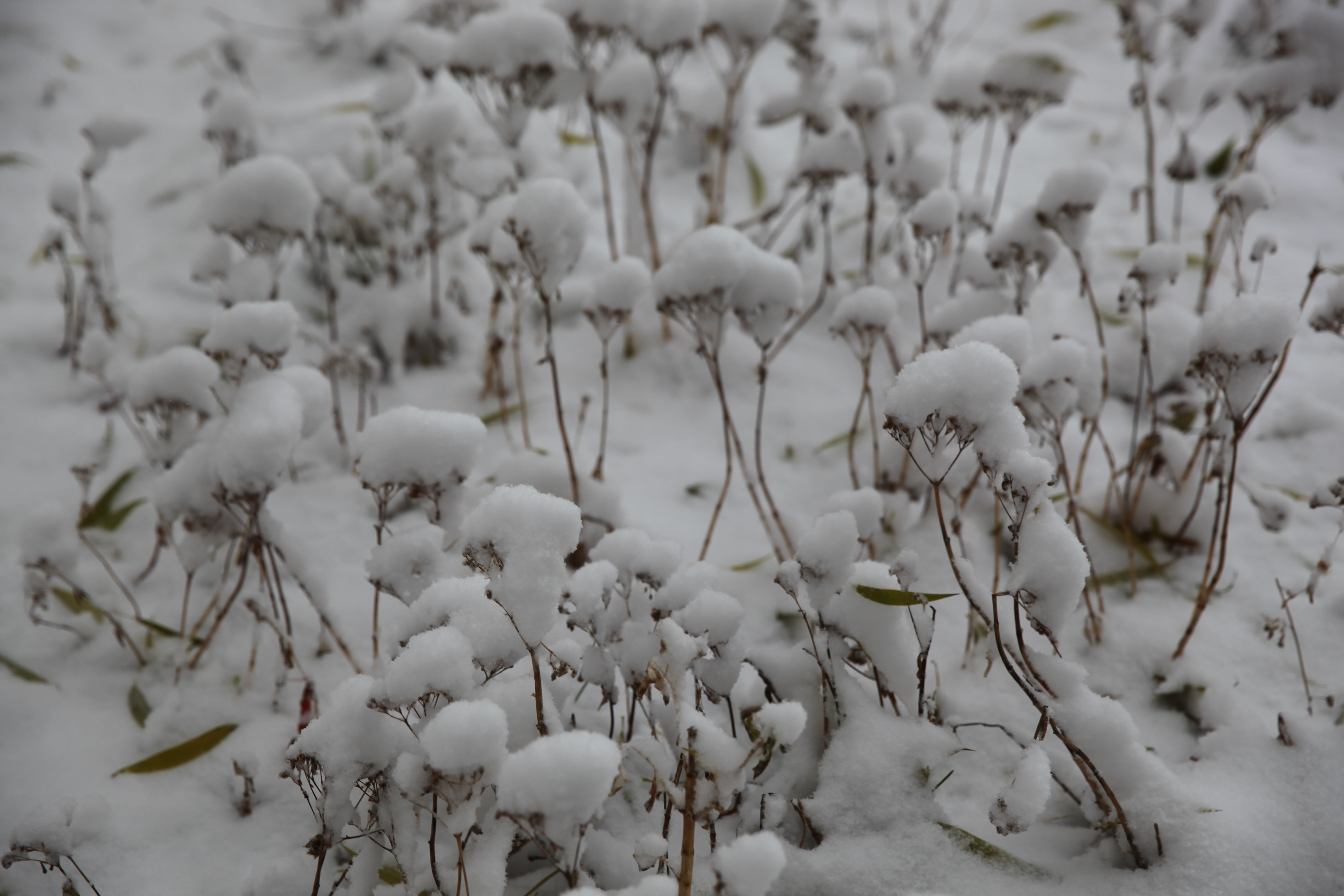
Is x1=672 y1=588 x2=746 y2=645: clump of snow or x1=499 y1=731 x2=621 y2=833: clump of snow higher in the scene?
x1=499 y1=731 x2=621 y2=833: clump of snow

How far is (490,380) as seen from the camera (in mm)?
1751

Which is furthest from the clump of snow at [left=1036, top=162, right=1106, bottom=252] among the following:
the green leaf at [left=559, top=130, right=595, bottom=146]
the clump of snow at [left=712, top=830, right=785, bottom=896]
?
the green leaf at [left=559, top=130, right=595, bottom=146]

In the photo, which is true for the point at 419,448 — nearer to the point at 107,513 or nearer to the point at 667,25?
the point at 107,513

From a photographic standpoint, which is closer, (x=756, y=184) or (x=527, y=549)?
(x=527, y=549)

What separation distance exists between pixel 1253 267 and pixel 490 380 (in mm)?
1982

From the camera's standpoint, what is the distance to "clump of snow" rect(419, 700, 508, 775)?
0.58m

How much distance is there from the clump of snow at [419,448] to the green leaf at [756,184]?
1.82 meters

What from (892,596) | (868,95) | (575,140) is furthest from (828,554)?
(575,140)

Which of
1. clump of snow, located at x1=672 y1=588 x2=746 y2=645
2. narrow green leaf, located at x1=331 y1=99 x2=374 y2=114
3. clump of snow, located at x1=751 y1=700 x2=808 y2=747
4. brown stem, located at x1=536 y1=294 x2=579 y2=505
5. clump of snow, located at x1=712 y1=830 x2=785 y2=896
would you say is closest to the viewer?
clump of snow, located at x1=712 y1=830 x2=785 y2=896

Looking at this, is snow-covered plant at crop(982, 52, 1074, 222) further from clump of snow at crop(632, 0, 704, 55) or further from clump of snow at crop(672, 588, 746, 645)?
clump of snow at crop(672, 588, 746, 645)

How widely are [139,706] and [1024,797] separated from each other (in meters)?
1.14

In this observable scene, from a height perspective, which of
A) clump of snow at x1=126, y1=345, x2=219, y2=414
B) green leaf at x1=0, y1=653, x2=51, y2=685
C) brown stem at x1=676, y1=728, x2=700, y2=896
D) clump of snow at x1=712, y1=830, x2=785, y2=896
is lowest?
green leaf at x1=0, y1=653, x2=51, y2=685

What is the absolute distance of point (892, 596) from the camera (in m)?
0.83

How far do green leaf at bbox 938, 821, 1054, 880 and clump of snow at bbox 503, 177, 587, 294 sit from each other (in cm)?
84
